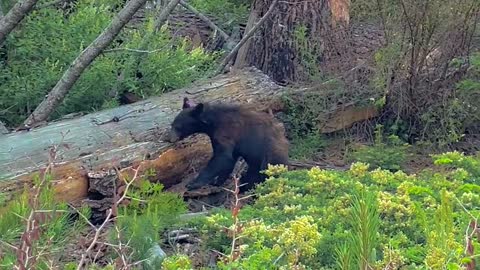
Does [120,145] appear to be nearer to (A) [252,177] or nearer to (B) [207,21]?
(A) [252,177]

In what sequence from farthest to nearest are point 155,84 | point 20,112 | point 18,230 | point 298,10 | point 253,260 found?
1. point 298,10
2. point 155,84
3. point 20,112
4. point 18,230
5. point 253,260

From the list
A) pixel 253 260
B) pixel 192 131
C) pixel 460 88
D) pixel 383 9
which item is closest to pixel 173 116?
pixel 192 131

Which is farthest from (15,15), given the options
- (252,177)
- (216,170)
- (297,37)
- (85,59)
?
(297,37)

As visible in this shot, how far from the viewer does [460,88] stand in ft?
32.6

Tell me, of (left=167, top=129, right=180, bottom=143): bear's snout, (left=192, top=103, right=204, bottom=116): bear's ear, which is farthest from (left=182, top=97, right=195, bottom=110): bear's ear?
(left=167, top=129, right=180, bottom=143): bear's snout

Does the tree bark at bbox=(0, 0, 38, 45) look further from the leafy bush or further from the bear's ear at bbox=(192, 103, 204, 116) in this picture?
the leafy bush

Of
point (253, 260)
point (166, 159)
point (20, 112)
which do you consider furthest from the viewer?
point (20, 112)

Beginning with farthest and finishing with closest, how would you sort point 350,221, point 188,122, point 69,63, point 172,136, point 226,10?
point 226,10, point 69,63, point 188,122, point 172,136, point 350,221

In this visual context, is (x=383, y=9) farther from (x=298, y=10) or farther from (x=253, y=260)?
(x=253, y=260)

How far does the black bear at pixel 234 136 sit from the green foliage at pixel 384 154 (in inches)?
42.6

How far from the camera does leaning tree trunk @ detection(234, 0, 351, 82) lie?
34.8ft

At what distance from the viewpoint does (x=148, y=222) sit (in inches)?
219

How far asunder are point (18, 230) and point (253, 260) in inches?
61.4

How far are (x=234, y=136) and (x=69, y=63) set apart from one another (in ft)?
7.93
